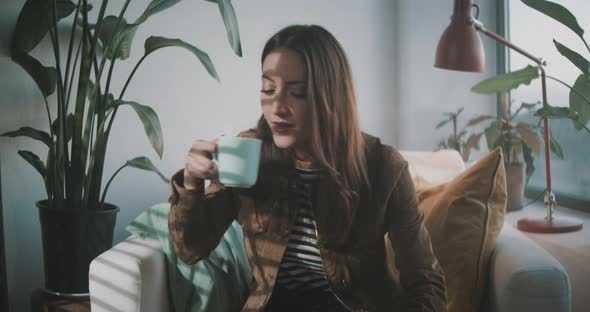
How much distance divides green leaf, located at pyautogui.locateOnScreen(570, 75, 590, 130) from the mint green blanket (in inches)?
41.8

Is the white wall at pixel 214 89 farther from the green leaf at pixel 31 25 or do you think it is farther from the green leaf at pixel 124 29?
the green leaf at pixel 124 29

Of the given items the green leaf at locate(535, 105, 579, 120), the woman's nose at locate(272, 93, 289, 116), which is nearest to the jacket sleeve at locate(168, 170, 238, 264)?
the woman's nose at locate(272, 93, 289, 116)

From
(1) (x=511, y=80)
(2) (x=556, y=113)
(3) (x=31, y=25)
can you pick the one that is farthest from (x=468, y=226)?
(3) (x=31, y=25)

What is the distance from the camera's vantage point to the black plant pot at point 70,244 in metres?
1.67

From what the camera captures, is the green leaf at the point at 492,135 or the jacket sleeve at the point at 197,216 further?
the green leaf at the point at 492,135

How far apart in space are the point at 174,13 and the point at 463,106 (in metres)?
1.40

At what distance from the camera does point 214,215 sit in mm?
1321

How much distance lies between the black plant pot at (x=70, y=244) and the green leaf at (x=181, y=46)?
0.51 m

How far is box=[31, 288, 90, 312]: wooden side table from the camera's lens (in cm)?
167

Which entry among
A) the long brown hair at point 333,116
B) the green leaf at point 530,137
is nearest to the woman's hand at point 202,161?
the long brown hair at point 333,116

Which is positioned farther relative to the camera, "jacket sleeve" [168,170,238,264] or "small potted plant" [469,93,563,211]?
"small potted plant" [469,93,563,211]

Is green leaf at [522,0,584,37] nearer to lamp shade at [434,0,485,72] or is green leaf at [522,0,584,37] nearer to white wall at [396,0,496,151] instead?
lamp shade at [434,0,485,72]

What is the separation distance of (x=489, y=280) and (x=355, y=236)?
357mm

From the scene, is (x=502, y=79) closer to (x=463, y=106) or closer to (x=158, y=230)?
(x=463, y=106)
